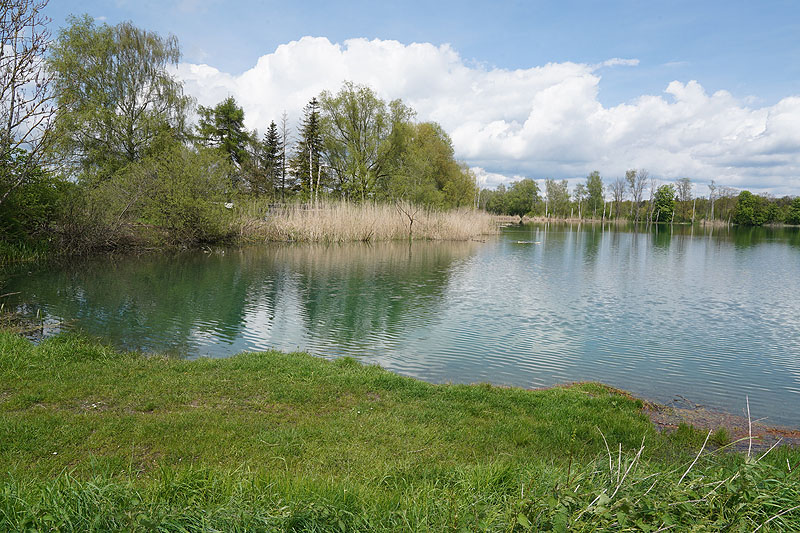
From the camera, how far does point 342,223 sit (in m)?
33.0

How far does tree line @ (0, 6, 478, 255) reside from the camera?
15580mm

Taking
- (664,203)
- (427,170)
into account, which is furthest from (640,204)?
(427,170)

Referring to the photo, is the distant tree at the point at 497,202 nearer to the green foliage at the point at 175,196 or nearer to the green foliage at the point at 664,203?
the green foliage at the point at 664,203

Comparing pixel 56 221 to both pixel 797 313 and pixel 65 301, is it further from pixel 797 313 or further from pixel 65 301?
pixel 797 313

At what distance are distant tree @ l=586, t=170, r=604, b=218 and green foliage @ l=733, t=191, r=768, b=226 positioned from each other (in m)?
24.3

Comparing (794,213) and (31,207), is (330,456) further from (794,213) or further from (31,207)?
(794,213)

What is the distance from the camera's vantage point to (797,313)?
13.8 meters

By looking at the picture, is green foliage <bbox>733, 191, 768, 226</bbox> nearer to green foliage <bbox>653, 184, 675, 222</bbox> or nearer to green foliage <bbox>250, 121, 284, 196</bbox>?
green foliage <bbox>653, 184, 675, 222</bbox>

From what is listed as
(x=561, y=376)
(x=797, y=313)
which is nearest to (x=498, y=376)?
(x=561, y=376)

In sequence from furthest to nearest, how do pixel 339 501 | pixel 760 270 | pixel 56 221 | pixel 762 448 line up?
pixel 760 270, pixel 56 221, pixel 762 448, pixel 339 501

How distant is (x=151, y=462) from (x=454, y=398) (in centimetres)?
346

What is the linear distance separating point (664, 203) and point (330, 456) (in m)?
111

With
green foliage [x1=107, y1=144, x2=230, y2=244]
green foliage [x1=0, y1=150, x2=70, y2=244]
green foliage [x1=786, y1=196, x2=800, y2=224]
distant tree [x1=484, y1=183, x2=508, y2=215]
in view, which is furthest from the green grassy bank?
green foliage [x1=786, y1=196, x2=800, y2=224]

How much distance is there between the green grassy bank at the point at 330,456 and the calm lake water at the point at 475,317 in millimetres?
1916
